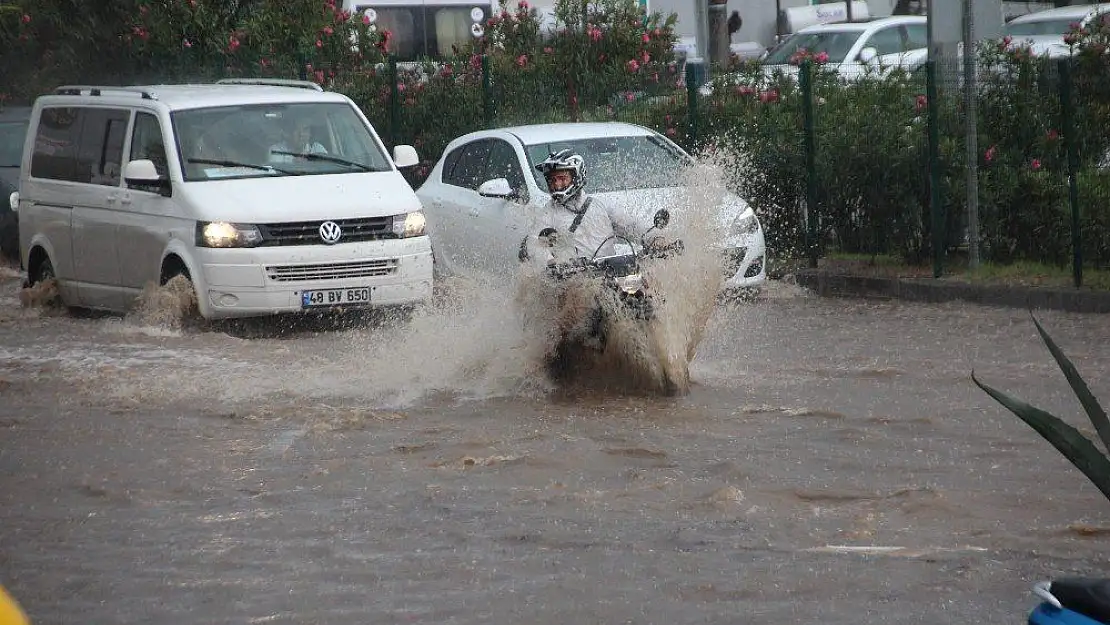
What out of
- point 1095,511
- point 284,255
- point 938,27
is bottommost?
point 1095,511

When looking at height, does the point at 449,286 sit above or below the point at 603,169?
below

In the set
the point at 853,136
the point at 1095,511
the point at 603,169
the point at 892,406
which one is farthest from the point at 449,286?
the point at 1095,511

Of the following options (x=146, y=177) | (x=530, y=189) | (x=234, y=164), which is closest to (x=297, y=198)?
(x=234, y=164)

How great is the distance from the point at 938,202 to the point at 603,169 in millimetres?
2882

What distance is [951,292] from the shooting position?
1419cm

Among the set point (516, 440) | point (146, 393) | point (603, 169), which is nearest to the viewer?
point (516, 440)

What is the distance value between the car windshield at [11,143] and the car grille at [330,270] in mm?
8191

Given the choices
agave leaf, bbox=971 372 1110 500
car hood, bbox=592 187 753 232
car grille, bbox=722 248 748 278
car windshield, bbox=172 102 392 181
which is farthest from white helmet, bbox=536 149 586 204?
agave leaf, bbox=971 372 1110 500

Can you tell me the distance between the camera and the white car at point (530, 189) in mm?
14320

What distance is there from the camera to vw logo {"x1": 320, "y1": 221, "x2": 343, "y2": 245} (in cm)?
1280

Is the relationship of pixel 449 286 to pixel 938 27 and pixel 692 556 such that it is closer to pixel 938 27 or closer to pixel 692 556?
pixel 938 27

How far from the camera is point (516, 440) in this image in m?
8.90

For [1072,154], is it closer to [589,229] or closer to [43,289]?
[589,229]

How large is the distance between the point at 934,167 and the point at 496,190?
Result: 146 inches
